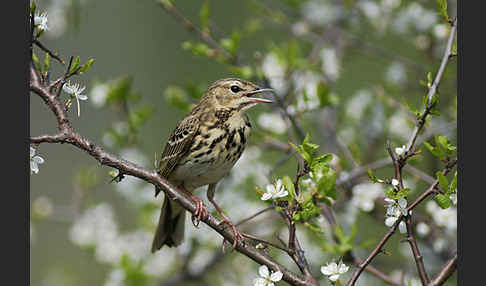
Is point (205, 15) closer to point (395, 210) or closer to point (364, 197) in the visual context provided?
point (364, 197)

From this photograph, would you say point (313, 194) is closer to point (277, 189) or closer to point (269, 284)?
point (277, 189)

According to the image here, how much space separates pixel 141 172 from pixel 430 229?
8.29 ft

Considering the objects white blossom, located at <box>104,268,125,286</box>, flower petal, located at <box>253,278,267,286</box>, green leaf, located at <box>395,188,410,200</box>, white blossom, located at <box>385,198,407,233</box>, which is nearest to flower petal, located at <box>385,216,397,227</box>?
white blossom, located at <box>385,198,407,233</box>

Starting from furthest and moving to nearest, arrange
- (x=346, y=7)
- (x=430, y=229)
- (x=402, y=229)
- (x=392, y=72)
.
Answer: (x=392, y=72) < (x=346, y=7) < (x=430, y=229) < (x=402, y=229)

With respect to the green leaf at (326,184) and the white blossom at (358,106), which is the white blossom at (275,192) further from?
the white blossom at (358,106)

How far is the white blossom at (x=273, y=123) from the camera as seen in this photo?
16.7ft

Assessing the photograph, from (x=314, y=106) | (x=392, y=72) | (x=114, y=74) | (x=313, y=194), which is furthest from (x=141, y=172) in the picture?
(x=114, y=74)

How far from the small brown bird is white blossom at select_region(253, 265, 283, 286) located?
4.70 feet

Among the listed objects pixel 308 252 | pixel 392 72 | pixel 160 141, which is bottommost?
pixel 308 252

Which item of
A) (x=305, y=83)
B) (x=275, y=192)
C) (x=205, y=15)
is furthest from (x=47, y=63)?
(x=305, y=83)

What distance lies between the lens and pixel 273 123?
5.14 meters

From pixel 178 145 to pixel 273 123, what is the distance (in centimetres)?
110

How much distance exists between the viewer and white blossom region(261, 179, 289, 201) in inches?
107
